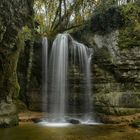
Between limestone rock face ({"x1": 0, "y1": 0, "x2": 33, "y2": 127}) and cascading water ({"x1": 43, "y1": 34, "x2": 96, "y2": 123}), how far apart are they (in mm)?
3037

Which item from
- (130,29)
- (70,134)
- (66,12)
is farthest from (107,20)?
(70,134)

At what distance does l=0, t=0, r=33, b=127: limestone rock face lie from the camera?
40.7ft

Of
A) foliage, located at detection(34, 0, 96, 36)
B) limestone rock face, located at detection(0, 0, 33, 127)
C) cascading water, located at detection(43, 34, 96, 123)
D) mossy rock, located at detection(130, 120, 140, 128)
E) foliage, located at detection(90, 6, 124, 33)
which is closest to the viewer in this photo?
limestone rock face, located at detection(0, 0, 33, 127)

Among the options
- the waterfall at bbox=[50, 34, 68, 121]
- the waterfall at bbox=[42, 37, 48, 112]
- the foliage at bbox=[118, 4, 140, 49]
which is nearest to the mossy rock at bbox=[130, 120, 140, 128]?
the waterfall at bbox=[50, 34, 68, 121]

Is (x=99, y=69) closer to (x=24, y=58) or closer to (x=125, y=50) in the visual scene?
(x=125, y=50)

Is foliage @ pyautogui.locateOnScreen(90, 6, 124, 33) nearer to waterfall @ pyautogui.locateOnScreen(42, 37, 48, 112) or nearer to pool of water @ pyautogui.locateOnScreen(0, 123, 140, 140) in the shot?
waterfall @ pyautogui.locateOnScreen(42, 37, 48, 112)

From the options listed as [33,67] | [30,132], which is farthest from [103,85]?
[30,132]

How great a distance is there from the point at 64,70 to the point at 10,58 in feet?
13.7

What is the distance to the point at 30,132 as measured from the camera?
39.9 ft

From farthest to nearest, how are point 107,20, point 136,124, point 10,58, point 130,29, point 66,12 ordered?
1. point 66,12
2. point 107,20
3. point 130,29
4. point 10,58
5. point 136,124

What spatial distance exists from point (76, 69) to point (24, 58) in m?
3.46

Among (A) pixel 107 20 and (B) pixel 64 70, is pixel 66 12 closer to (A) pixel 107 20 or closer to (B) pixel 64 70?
(A) pixel 107 20

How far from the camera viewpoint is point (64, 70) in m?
18.3

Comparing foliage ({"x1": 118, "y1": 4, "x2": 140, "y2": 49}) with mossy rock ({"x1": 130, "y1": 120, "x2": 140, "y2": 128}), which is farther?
foliage ({"x1": 118, "y1": 4, "x2": 140, "y2": 49})
